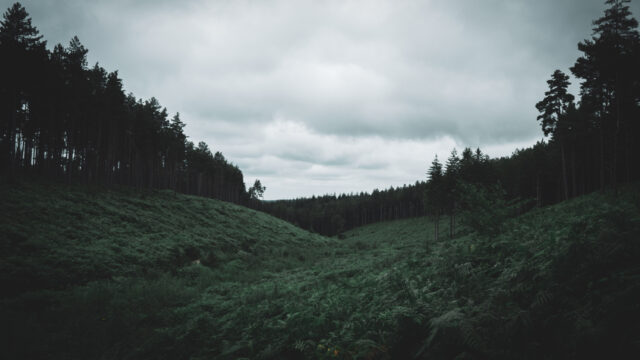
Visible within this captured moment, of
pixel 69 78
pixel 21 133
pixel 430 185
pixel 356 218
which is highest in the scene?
pixel 69 78

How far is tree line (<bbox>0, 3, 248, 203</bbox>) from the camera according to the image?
2630 centimetres

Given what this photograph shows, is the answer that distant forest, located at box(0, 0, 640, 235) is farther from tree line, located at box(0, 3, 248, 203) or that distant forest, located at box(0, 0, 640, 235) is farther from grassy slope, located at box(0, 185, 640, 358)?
grassy slope, located at box(0, 185, 640, 358)

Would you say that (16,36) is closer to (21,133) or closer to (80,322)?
(21,133)

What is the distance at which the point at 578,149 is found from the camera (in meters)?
41.7

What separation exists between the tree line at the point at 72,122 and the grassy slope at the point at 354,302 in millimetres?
18437

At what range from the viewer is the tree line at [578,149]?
2188 cm

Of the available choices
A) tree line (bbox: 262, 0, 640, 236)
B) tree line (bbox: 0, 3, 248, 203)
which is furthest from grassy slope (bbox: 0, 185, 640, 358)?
tree line (bbox: 0, 3, 248, 203)

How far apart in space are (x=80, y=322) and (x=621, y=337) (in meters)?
12.2

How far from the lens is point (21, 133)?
30.0 m

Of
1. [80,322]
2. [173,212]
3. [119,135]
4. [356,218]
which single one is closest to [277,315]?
[80,322]

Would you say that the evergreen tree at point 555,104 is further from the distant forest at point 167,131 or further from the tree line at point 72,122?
the tree line at point 72,122

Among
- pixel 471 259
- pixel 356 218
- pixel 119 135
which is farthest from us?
pixel 356 218

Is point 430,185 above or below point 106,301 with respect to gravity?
above

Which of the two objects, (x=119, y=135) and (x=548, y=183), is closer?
(x=119, y=135)
